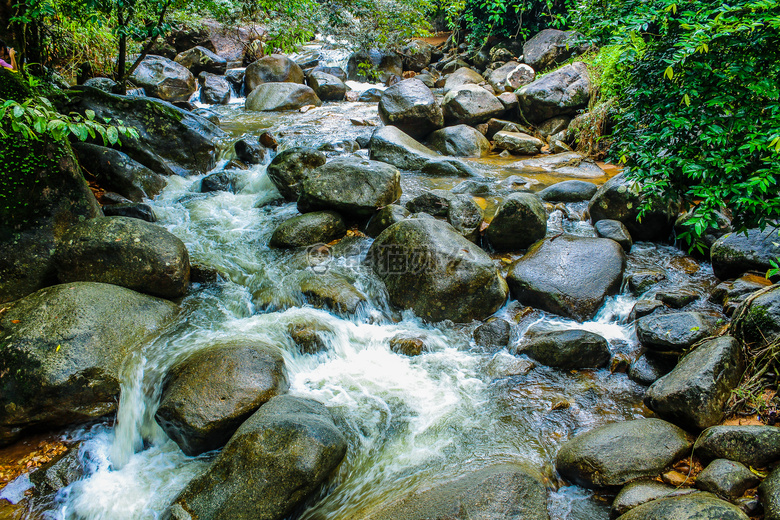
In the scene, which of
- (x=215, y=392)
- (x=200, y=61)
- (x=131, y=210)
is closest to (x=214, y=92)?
(x=200, y=61)

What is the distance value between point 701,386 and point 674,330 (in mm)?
1001

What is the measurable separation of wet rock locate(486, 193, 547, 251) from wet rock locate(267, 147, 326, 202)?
11.2 ft

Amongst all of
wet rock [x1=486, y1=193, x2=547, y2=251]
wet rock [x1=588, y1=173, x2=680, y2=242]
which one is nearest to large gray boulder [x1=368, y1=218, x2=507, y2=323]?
A: wet rock [x1=486, y1=193, x2=547, y2=251]

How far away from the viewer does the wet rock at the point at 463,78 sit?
14.5 m

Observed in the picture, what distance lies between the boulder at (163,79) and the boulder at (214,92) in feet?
1.21

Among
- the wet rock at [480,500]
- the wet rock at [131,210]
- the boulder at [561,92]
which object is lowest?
the wet rock at [480,500]

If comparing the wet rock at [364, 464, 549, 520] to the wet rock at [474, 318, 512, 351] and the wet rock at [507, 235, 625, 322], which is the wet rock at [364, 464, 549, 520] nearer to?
the wet rock at [474, 318, 512, 351]

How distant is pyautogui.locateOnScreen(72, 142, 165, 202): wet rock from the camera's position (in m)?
6.75

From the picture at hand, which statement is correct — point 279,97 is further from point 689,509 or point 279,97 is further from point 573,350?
point 689,509

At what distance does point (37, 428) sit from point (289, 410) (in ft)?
7.43

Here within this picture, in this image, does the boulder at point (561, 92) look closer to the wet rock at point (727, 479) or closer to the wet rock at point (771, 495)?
the wet rock at point (727, 479)

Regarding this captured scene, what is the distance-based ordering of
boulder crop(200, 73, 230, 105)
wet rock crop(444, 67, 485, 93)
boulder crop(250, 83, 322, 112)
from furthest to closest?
1. wet rock crop(444, 67, 485, 93)
2. boulder crop(200, 73, 230, 105)
3. boulder crop(250, 83, 322, 112)

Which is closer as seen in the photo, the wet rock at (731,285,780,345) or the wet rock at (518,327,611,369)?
the wet rock at (731,285,780,345)

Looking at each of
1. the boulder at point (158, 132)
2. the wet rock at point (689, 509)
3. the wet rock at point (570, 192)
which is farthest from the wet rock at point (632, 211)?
the boulder at point (158, 132)
